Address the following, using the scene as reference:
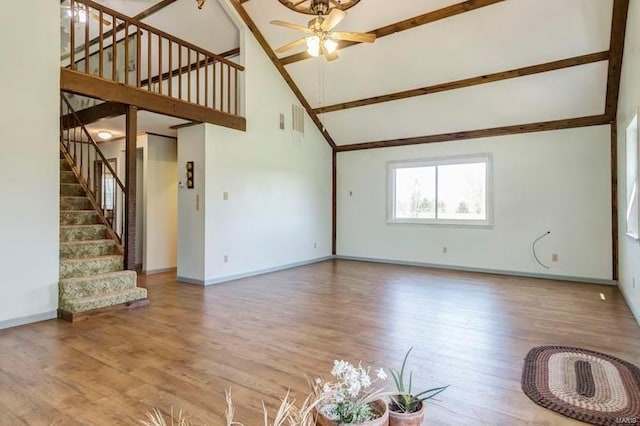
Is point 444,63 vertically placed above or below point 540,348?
above

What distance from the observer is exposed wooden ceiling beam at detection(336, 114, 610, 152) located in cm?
582

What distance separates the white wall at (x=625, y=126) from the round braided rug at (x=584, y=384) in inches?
57.7

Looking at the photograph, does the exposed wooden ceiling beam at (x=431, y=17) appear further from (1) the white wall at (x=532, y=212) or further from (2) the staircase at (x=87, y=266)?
(2) the staircase at (x=87, y=266)

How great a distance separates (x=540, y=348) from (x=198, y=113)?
16.8 ft

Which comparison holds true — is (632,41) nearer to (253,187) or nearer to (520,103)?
(520,103)

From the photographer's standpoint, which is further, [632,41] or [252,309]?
[252,309]

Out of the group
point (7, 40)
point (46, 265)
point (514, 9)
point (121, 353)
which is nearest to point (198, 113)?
point (7, 40)

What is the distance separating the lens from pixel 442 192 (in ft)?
24.0

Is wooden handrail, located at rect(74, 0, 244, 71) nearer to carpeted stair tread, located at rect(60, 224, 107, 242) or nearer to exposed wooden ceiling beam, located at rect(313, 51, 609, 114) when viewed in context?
exposed wooden ceiling beam, located at rect(313, 51, 609, 114)

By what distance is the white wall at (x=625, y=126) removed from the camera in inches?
150

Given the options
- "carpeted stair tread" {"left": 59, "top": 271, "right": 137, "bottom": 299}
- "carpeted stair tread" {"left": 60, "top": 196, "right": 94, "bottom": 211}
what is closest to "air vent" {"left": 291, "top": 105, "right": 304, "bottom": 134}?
"carpeted stair tread" {"left": 60, "top": 196, "right": 94, "bottom": 211}

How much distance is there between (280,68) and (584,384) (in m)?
6.40

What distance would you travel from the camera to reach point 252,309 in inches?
170

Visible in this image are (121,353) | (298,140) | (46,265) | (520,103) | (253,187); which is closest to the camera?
(121,353)
